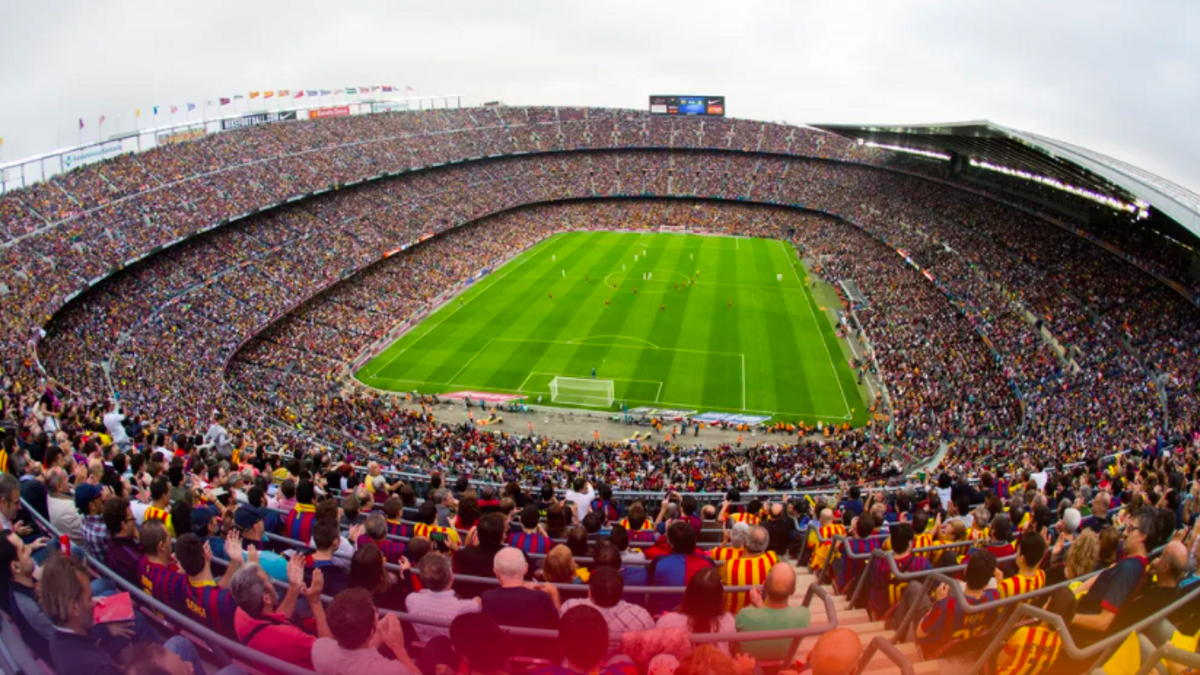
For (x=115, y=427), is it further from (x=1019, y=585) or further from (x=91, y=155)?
(x=91, y=155)

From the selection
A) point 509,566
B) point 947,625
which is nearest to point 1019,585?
point 947,625

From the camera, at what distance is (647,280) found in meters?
60.0

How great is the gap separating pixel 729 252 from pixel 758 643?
219ft

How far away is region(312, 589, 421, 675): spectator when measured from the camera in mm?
4234

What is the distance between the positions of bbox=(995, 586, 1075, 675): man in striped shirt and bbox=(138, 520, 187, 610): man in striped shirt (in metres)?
6.19

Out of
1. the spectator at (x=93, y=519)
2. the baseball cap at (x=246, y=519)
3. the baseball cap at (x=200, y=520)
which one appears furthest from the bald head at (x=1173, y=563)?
the spectator at (x=93, y=519)

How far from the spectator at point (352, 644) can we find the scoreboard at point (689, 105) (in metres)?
103

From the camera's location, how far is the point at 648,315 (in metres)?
51.2

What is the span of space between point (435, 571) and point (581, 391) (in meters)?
32.9

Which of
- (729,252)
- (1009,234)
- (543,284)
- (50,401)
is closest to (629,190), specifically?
(729,252)

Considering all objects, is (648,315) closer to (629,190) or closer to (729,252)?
(729,252)

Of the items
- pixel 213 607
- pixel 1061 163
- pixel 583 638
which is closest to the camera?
pixel 583 638

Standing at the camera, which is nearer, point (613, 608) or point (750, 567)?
point (613, 608)

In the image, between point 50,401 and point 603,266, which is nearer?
point 50,401
